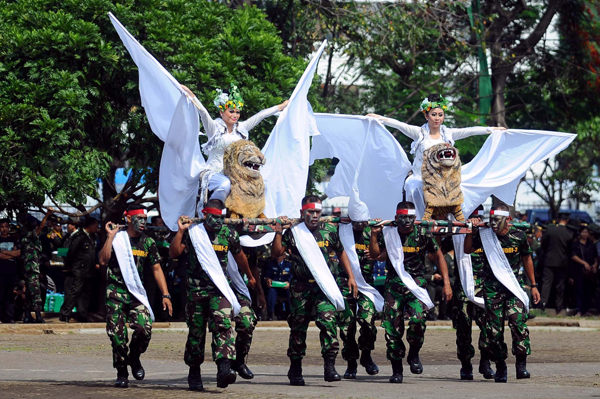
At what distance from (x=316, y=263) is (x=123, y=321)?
1.97m

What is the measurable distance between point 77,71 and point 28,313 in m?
4.17

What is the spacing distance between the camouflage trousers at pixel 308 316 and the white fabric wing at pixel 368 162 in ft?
5.04

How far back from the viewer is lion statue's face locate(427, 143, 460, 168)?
11.4 meters

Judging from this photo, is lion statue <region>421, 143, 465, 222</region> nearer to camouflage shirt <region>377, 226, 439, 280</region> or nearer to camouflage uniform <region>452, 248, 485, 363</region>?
camouflage shirt <region>377, 226, 439, 280</region>

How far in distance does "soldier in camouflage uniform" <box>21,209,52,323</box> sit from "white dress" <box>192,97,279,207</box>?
7.49m

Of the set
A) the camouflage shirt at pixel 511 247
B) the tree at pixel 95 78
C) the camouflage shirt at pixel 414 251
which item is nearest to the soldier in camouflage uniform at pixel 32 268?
the tree at pixel 95 78

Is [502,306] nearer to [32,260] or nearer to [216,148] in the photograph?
[216,148]

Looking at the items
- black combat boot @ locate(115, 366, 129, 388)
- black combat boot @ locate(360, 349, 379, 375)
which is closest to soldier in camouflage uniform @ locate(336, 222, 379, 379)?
black combat boot @ locate(360, 349, 379, 375)

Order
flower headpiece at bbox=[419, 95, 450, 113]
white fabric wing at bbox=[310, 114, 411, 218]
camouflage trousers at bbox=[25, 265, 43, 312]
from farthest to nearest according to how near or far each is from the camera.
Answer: camouflage trousers at bbox=[25, 265, 43, 312] → white fabric wing at bbox=[310, 114, 411, 218] → flower headpiece at bbox=[419, 95, 450, 113]

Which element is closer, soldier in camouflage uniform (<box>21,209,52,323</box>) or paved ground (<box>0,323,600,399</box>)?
paved ground (<box>0,323,600,399</box>)

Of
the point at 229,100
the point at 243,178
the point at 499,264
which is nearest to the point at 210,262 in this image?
the point at 243,178

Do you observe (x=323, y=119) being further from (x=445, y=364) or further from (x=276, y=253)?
(x=445, y=364)

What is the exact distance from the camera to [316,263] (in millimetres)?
10883

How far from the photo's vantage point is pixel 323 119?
505 inches
